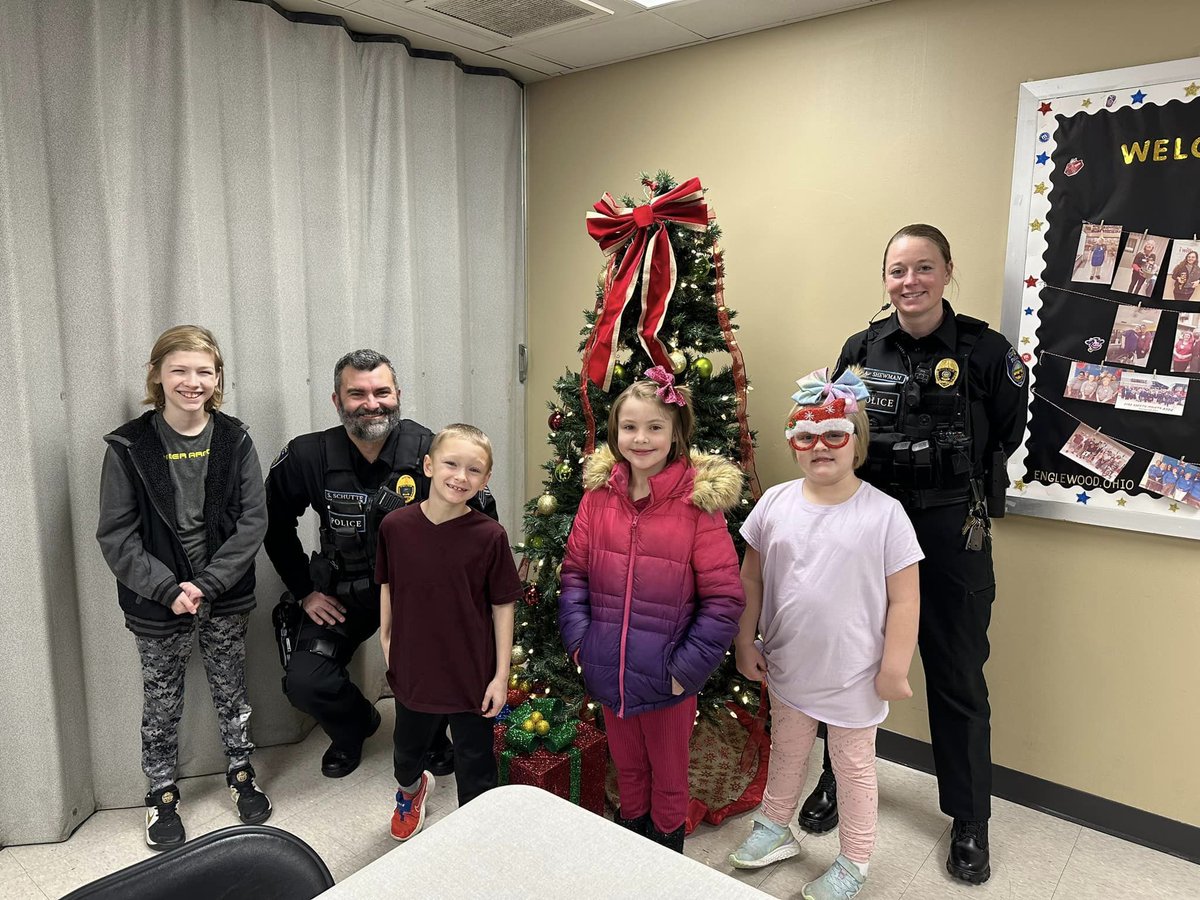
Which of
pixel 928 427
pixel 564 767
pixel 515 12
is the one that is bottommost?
pixel 564 767

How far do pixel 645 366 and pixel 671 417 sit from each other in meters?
0.51

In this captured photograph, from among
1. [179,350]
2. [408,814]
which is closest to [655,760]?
[408,814]

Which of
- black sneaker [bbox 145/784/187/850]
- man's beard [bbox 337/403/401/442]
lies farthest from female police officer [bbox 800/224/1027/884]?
black sneaker [bbox 145/784/187/850]

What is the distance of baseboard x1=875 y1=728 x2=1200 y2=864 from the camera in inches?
93.0

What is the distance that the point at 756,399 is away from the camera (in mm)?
3045

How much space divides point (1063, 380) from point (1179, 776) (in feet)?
3.93

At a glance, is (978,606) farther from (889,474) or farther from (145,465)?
(145,465)

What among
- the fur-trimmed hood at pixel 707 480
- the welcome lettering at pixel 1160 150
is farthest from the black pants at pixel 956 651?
the welcome lettering at pixel 1160 150

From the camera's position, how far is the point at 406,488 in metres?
2.62

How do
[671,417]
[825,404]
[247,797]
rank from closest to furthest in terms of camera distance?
1. [825,404]
2. [671,417]
3. [247,797]

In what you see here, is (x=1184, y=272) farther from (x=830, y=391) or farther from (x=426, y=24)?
(x=426, y=24)

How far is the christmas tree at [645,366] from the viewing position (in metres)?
2.48

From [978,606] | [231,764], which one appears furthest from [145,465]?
[978,606]

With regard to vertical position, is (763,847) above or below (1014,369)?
below
